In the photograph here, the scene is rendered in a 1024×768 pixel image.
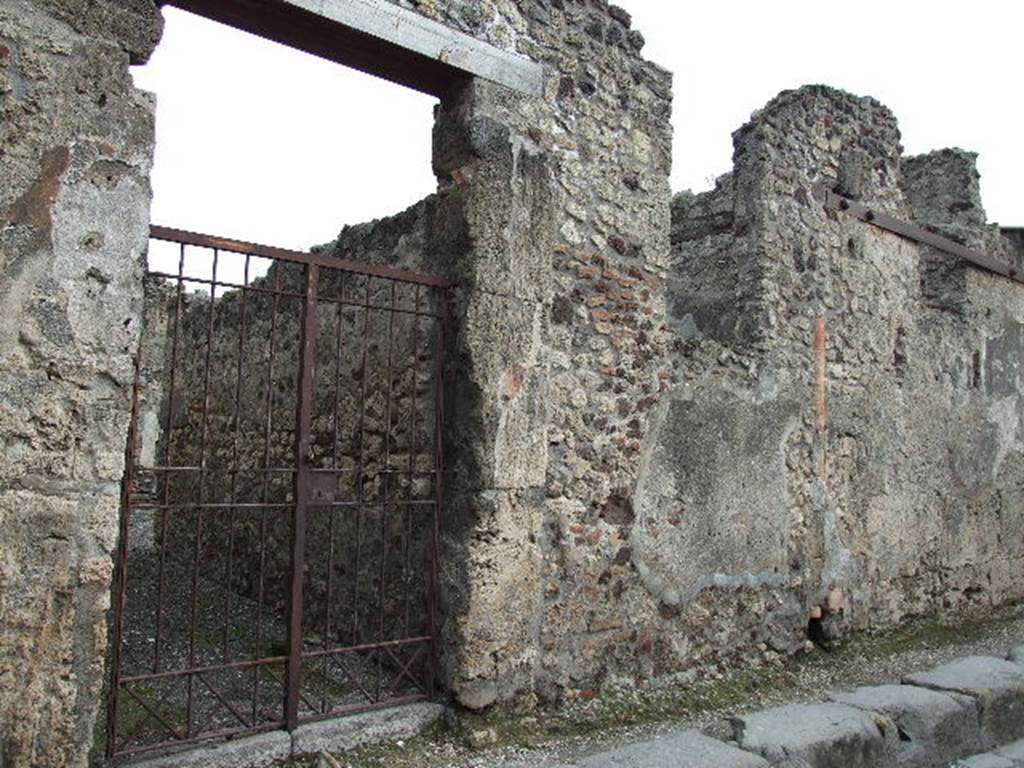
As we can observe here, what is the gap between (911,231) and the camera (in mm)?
6770

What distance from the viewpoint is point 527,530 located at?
4039 millimetres

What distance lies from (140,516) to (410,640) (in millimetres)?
5108

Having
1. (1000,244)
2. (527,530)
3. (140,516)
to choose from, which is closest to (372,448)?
(527,530)

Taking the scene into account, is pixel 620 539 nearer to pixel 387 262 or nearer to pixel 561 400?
pixel 561 400

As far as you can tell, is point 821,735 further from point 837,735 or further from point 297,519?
point 297,519

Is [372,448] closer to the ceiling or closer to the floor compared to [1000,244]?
closer to the floor

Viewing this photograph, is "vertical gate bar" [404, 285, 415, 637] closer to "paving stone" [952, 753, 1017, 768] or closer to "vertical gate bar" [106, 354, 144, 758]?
"vertical gate bar" [106, 354, 144, 758]

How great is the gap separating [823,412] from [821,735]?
2.59 metres

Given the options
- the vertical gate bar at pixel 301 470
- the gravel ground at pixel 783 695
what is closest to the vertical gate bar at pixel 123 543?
the vertical gate bar at pixel 301 470

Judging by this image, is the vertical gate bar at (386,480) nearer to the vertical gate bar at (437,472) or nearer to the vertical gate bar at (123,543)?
the vertical gate bar at (437,472)

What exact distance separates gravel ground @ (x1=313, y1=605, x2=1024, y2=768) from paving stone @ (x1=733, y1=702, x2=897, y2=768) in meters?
0.18

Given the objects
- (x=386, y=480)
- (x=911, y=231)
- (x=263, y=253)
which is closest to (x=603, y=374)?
(x=386, y=480)

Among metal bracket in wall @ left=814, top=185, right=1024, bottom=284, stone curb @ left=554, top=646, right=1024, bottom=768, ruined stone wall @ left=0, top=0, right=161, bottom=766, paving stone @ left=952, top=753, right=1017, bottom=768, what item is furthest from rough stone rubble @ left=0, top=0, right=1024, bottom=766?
paving stone @ left=952, top=753, right=1017, bottom=768

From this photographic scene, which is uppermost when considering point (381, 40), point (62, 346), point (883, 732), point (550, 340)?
point (381, 40)
